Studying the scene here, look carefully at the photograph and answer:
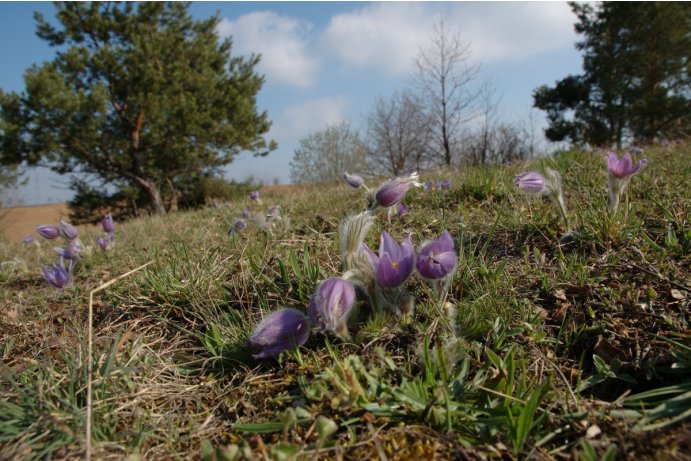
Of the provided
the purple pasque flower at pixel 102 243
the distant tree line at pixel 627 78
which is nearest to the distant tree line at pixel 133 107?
the purple pasque flower at pixel 102 243

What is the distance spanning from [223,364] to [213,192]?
595 inches

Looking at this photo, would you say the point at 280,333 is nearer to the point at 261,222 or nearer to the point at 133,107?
the point at 261,222

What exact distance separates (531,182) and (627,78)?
70.8ft

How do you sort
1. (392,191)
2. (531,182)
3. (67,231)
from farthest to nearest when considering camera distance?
(67,231) → (531,182) → (392,191)

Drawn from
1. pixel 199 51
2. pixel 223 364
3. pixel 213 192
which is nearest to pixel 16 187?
pixel 213 192

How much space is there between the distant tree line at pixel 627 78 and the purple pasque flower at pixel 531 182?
18.2 m

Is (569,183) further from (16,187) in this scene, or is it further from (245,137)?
(16,187)

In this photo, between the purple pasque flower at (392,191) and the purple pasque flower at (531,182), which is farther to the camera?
the purple pasque flower at (531,182)

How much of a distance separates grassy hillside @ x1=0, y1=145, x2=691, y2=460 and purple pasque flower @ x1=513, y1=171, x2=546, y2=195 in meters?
0.21

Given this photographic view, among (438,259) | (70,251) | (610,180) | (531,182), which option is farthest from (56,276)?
(610,180)

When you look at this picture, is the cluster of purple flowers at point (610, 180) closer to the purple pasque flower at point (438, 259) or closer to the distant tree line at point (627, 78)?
the purple pasque flower at point (438, 259)

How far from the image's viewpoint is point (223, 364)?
1260 mm

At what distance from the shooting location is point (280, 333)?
115 centimetres

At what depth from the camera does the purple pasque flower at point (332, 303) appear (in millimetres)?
1104
